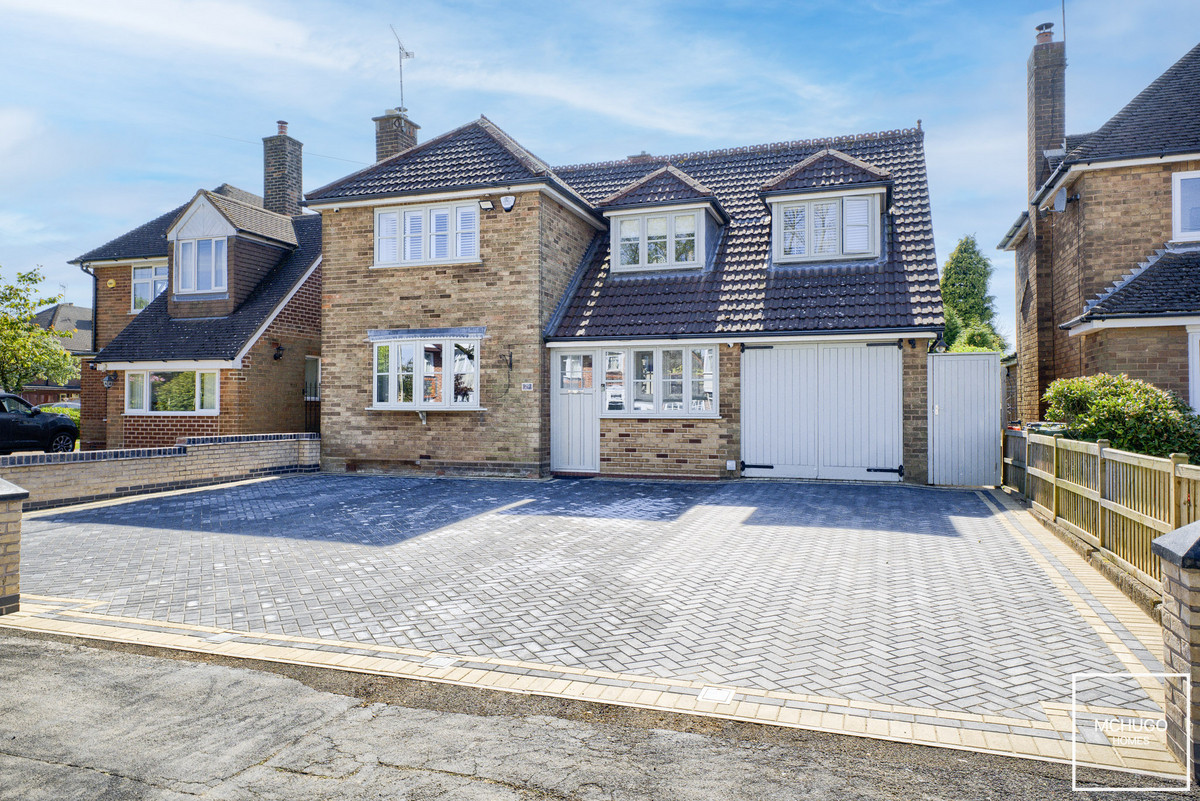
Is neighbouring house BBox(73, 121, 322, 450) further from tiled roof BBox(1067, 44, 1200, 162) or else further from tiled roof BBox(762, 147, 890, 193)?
tiled roof BBox(1067, 44, 1200, 162)

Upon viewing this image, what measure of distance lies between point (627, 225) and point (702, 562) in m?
10.9

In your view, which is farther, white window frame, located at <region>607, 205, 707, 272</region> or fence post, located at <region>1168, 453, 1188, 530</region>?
white window frame, located at <region>607, 205, 707, 272</region>

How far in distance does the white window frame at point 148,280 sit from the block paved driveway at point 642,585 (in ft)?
47.4

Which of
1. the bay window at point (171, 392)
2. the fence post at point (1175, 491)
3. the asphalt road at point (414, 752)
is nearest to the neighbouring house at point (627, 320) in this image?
the bay window at point (171, 392)

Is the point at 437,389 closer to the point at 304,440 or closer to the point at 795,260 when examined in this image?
the point at 304,440

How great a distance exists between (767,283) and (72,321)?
5885cm

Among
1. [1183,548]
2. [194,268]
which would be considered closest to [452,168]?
[194,268]

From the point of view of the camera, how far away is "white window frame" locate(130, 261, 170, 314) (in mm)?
23884

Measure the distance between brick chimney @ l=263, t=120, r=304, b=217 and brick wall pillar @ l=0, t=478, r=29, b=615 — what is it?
20.5 m

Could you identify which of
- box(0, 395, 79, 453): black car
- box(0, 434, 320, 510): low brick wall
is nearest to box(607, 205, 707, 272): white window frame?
box(0, 434, 320, 510): low brick wall

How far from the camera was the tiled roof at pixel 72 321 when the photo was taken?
51.9 metres

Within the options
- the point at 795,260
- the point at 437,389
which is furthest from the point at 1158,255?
the point at 437,389

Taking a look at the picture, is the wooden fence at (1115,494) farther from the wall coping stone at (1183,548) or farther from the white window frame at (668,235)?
the white window frame at (668,235)

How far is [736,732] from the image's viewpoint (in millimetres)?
4109
